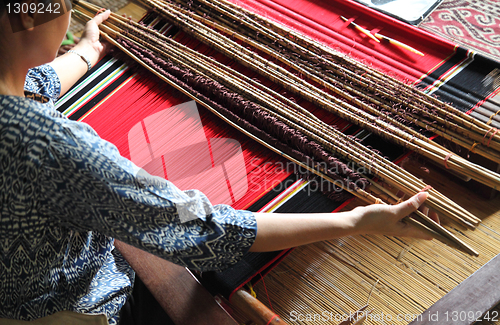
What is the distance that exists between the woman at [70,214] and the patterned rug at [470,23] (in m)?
1.16

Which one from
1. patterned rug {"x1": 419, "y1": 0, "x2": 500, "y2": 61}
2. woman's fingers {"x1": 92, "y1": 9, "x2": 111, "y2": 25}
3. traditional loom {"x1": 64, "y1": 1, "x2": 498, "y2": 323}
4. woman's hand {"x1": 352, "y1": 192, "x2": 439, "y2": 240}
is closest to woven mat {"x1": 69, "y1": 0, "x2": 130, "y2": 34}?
woman's fingers {"x1": 92, "y1": 9, "x2": 111, "y2": 25}

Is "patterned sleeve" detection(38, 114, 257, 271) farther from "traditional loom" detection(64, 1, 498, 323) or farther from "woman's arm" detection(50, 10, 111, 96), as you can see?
"woman's arm" detection(50, 10, 111, 96)

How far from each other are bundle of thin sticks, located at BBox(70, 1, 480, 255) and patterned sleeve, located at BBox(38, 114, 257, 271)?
480mm

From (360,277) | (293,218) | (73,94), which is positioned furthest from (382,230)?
(73,94)

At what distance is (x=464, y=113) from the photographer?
3.98 feet

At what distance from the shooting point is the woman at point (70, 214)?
66 cm

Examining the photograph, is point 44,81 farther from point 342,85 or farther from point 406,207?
point 406,207

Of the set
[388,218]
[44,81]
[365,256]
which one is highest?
[44,81]

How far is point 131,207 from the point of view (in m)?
0.70

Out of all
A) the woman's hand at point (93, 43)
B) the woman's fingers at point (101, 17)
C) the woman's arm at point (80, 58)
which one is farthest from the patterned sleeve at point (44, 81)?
the woman's fingers at point (101, 17)

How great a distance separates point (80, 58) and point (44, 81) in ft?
0.88

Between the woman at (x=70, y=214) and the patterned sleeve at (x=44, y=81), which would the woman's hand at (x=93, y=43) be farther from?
the woman at (x=70, y=214)

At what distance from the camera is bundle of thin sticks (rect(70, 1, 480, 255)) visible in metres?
1.10

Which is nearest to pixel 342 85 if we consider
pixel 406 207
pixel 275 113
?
pixel 275 113
